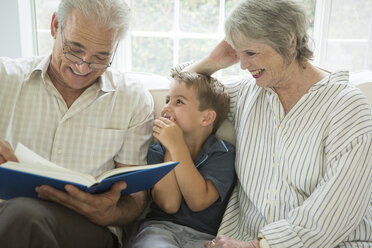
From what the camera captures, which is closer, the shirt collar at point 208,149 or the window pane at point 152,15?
the shirt collar at point 208,149

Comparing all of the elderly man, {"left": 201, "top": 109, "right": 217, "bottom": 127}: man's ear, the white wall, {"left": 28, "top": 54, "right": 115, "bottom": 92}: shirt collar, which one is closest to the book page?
the elderly man

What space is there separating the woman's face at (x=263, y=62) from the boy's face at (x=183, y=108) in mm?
270


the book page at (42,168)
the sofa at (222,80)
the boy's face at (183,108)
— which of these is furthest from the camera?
the sofa at (222,80)

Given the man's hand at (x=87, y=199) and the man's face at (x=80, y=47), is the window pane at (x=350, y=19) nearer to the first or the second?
the man's face at (x=80, y=47)

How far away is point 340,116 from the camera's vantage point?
4.36 ft

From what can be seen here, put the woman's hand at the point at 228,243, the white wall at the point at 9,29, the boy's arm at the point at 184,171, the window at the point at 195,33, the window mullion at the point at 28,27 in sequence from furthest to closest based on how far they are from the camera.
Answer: the window at the point at 195,33 < the window mullion at the point at 28,27 < the white wall at the point at 9,29 < the boy's arm at the point at 184,171 < the woman's hand at the point at 228,243

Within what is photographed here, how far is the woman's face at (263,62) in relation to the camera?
4.67ft

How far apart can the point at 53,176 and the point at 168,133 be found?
1.83 feet

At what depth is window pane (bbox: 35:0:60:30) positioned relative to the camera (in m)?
2.78

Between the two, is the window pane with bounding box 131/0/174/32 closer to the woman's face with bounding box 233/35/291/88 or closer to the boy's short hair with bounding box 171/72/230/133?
the boy's short hair with bounding box 171/72/230/133

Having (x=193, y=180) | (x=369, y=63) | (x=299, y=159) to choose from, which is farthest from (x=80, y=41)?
(x=369, y=63)

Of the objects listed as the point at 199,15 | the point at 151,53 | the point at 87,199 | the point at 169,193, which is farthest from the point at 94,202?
the point at 199,15

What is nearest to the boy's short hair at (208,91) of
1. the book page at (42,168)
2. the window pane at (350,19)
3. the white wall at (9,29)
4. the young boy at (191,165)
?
the young boy at (191,165)

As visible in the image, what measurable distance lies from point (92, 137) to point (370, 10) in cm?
241
